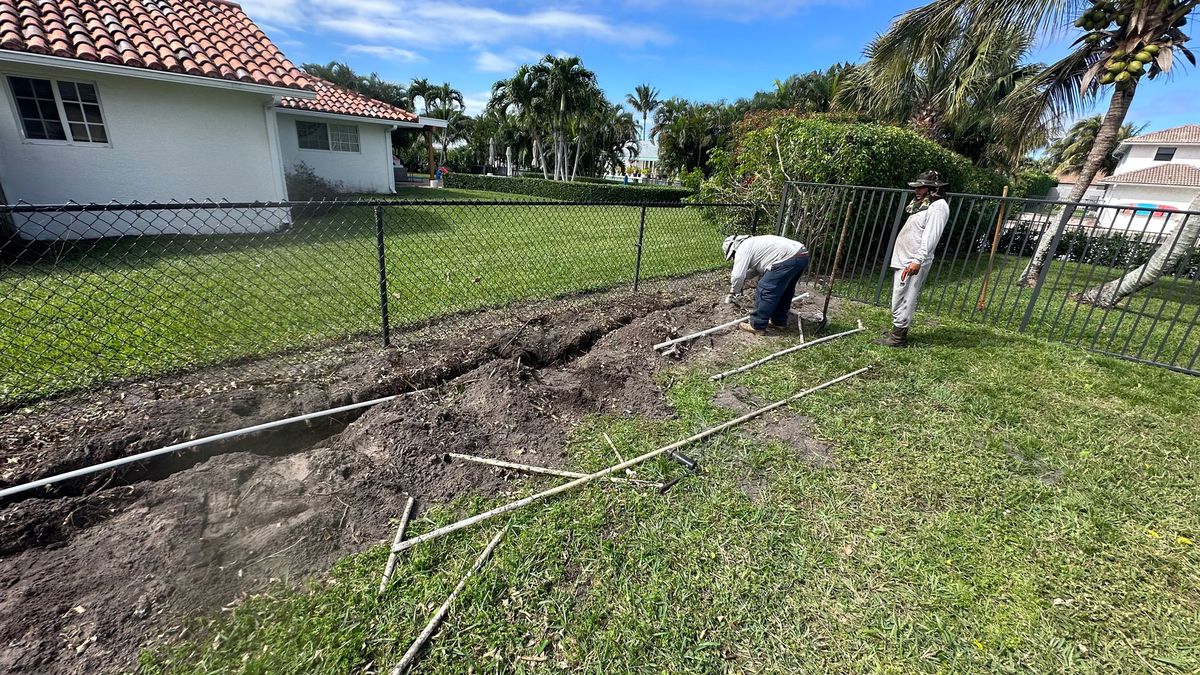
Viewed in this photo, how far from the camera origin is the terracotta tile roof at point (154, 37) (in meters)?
7.08

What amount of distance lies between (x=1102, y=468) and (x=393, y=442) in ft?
15.1

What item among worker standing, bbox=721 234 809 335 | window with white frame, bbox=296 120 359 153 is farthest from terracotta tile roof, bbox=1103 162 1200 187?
window with white frame, bbox=296 120 359 153

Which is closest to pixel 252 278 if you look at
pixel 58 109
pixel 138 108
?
pixel 138 108

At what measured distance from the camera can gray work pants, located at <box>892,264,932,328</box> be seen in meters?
4.78

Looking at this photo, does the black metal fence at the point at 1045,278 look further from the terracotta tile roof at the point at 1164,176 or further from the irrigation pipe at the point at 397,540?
the terracotta tile roof at the point at 1164,176

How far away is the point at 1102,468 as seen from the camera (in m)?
3.13

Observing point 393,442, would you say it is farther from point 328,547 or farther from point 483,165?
point 483,165

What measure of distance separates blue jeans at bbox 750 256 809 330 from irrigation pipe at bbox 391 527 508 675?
3.80 m

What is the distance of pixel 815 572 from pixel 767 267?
335cm

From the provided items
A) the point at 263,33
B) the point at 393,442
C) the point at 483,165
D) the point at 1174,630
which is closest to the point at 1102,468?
the point at 1174,630

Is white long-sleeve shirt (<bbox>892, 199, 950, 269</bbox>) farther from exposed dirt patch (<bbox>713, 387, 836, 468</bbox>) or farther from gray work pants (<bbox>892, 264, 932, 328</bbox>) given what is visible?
exposed dirt patch (<bbox>713, 387, 836, 468</bbox>)

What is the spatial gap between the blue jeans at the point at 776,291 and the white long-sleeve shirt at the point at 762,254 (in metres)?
0.07

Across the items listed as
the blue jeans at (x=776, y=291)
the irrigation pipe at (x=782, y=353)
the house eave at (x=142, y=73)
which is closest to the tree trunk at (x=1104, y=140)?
the irrigation pipe at (x=782, y=353)

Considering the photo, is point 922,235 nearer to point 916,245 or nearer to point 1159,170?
point 916,245
